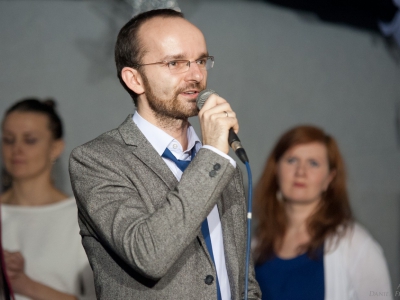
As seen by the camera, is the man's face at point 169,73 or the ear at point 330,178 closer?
the man's face at point 169,73

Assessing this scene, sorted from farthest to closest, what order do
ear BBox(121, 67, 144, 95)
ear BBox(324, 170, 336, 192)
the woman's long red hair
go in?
ear BBox(324, 170, 336, 192)
the woman's long red hair
ear BBox(121, 67, 144, 95)

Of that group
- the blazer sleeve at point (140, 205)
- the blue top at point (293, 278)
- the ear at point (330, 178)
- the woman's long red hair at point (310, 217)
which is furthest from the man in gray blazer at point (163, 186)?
the ear at point (330, 178)

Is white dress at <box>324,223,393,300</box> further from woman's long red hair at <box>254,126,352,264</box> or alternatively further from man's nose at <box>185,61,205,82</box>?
man's nose at <box>185,61,205,82</box>

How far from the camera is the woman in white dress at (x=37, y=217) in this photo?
109 inches

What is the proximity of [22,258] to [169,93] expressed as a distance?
4.94ft

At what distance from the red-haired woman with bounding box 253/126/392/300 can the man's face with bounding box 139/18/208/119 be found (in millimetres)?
1426

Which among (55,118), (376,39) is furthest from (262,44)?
(55,118)

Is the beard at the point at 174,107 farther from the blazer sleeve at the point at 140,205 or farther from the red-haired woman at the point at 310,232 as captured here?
the red-haired woman at the point at 310,232

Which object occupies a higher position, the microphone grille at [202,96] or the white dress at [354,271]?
the microphone grille at [202,96]

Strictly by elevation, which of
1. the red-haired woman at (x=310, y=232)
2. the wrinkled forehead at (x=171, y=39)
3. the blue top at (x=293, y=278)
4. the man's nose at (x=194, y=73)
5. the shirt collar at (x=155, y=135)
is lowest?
the blue top at (x=293, y=278)

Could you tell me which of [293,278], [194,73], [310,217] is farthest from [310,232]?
[194,73]

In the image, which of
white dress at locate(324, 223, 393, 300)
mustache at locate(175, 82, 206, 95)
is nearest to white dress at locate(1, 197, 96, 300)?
white dress at locate(324, 223, 393, 300)

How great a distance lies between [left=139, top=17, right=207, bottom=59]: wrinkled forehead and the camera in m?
1.71

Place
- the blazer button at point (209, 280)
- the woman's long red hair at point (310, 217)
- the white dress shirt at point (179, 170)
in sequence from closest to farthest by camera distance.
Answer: the blazer button at point (209, 280) < the white dress shirt at point (179, 170) < the woman's long red hair at point (310, 217)
